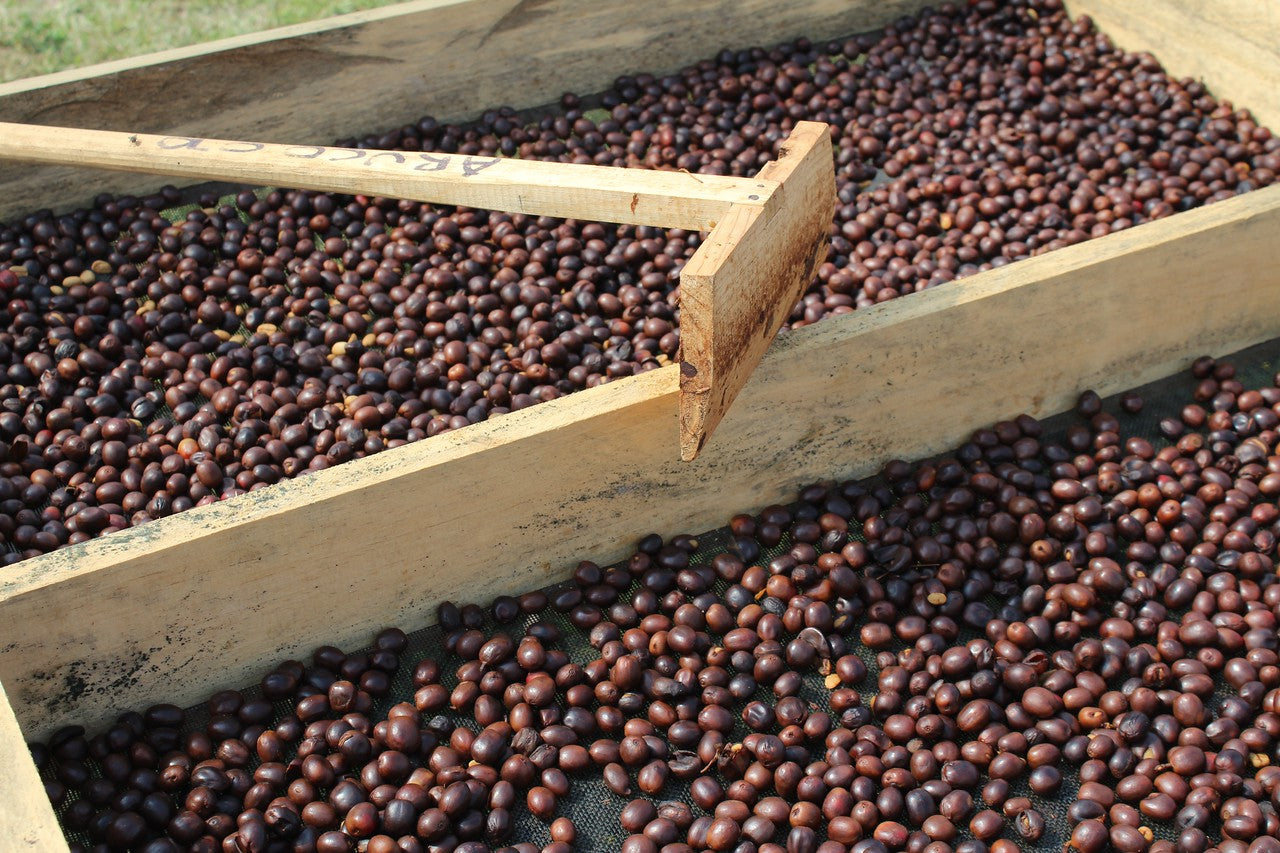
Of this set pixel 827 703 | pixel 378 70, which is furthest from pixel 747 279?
pixel 378 70

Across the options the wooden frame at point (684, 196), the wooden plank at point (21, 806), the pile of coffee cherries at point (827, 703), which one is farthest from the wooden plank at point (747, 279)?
the wooden plank at point (21, 806)

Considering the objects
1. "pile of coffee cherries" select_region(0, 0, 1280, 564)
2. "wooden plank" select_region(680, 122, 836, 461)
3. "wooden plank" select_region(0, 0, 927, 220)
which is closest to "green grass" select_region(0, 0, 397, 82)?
"wooden plank" select_region(0, 0, 927, 220)

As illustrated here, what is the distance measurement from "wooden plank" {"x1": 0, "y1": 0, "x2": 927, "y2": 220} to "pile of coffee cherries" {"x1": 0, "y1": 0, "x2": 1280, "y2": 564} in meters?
0.15

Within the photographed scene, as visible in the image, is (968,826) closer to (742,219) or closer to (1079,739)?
(1079,739)

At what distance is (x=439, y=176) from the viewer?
122 inches

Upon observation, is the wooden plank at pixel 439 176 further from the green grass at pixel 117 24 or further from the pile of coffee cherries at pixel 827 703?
the green grass at pixel 117 24

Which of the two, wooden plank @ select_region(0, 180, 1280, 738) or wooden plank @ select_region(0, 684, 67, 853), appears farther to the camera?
wooden plank @ select_region(0, 180, 1280, 738)

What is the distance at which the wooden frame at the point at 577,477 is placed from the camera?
283 centimetres

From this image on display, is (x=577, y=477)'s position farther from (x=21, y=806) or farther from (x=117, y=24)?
(x=117, y=24)

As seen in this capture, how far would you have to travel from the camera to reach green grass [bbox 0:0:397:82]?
582cm

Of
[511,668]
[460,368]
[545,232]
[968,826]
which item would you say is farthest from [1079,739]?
[545,232]

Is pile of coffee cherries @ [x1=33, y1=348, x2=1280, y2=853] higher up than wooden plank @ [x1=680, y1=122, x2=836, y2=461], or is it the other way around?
wooden plank @ [x1=680, y1=122, x2=836, y2=461]

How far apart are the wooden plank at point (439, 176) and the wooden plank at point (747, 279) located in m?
0.07

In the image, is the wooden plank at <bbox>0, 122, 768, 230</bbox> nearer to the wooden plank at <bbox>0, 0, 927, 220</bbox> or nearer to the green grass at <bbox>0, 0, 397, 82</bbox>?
the wooden plank at <bbox>0, 0, 927, 220</bbox>
